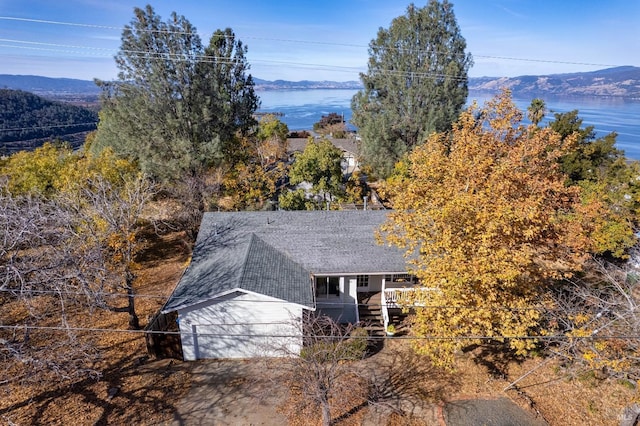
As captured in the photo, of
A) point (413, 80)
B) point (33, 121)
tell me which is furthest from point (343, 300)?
point (33, 121)

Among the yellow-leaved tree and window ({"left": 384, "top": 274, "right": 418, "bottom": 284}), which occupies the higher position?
the yellow-leaved tree

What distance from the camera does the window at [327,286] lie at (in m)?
18.4

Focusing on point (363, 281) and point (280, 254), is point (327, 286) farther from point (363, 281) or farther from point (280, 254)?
point (280, 254)

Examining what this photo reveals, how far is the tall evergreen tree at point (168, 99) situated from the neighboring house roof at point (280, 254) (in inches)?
276

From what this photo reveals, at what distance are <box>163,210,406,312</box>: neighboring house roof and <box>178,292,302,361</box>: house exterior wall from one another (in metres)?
0.58

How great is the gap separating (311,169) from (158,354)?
16.0 meters

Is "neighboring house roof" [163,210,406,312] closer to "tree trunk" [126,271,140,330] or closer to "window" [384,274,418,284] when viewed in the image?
"window" [384,274,418,284]

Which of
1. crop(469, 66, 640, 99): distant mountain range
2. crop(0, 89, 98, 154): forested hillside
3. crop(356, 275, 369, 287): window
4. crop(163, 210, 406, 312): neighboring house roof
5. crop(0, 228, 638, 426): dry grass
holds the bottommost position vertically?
crop(0, 228, 638, 426): dry grass

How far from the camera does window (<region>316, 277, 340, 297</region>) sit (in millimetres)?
18406

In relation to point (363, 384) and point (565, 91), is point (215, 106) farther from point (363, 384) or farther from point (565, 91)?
point (565, 91)

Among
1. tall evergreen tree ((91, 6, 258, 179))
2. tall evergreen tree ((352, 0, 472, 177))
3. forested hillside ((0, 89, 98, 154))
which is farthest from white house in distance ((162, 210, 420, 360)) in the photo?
forested hillside ((0, 89, 98, 154))

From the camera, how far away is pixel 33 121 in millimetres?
70312

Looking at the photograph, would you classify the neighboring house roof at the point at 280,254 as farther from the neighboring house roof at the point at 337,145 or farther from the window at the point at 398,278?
the neighboring house roof at the point at 337,145

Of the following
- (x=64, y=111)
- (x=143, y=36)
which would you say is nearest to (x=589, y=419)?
(x=143, y=36)
